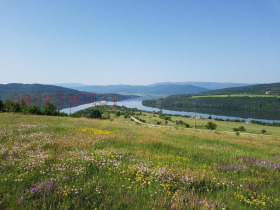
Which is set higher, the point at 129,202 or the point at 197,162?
the point at 129,202

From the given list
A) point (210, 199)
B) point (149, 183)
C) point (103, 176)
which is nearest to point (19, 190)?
point (103, 176)

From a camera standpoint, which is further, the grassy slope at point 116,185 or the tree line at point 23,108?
the tree line at point 23,108

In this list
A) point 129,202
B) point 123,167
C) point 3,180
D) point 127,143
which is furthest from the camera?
point 127,143

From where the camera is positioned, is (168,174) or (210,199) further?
(168,174)

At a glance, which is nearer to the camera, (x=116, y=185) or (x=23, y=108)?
(x=116, y=185)

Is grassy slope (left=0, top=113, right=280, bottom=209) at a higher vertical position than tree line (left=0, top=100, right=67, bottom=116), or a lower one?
higher

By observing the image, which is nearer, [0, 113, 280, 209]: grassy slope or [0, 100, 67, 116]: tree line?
[0, 113, 280, 209]: grassy slope

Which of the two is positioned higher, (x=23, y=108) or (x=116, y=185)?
(x=116, y=185)

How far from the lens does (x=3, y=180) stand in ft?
16.9

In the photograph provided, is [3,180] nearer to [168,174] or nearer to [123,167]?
[123,167]

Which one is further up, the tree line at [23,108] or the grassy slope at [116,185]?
the grassy slope at [116,185]

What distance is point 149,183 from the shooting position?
5422 mm

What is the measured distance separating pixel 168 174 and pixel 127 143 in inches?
229

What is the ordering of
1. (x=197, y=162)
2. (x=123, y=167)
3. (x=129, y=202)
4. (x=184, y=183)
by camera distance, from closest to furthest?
(x=129, y=202)
(x=184, y=183)
(x=123, y=167)
(x=197, y=162)
